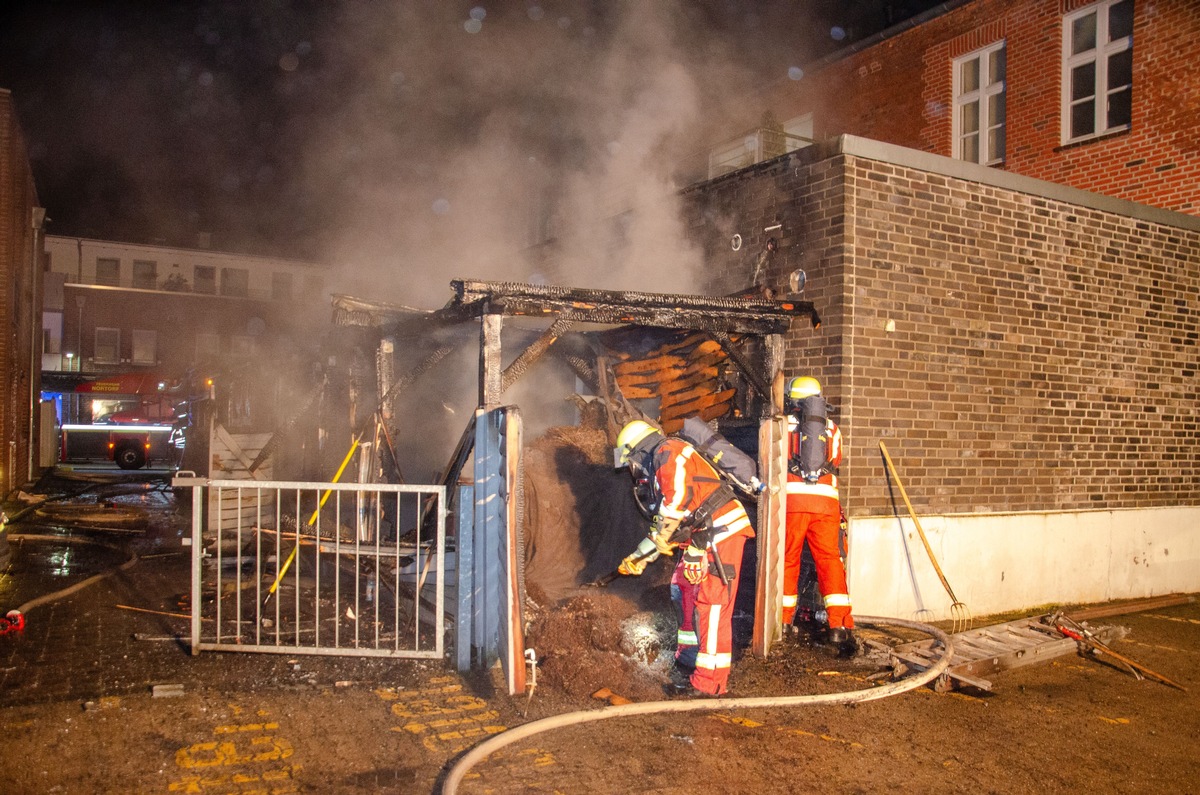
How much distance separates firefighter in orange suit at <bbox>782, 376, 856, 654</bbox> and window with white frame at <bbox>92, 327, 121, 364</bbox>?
120ft

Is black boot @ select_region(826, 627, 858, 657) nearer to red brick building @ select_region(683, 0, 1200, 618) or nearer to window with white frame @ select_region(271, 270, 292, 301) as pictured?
red brick building @ select_region(683, 0, 1200, 618)

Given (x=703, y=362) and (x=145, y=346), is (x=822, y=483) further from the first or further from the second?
(x=145, y=346)

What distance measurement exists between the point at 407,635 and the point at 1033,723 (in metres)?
4.30

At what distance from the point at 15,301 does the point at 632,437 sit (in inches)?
606

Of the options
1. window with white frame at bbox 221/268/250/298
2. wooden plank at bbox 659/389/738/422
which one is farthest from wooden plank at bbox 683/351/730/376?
window with white frame at bbox 221/268/250/298

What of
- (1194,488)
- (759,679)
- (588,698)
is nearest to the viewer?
(588,698)

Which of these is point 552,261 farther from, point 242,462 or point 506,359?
point 242,462

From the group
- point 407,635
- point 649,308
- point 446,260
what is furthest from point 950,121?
point 407,635

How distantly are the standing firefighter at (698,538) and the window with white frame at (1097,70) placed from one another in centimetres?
1037

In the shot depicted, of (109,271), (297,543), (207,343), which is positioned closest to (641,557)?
(297,543)

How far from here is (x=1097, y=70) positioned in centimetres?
1215

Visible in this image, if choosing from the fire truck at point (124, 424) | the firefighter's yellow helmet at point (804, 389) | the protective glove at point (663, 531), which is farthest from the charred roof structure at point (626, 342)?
the fire truck at point (124, 424)

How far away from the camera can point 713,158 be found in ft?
51.9

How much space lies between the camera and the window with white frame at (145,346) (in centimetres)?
3588
